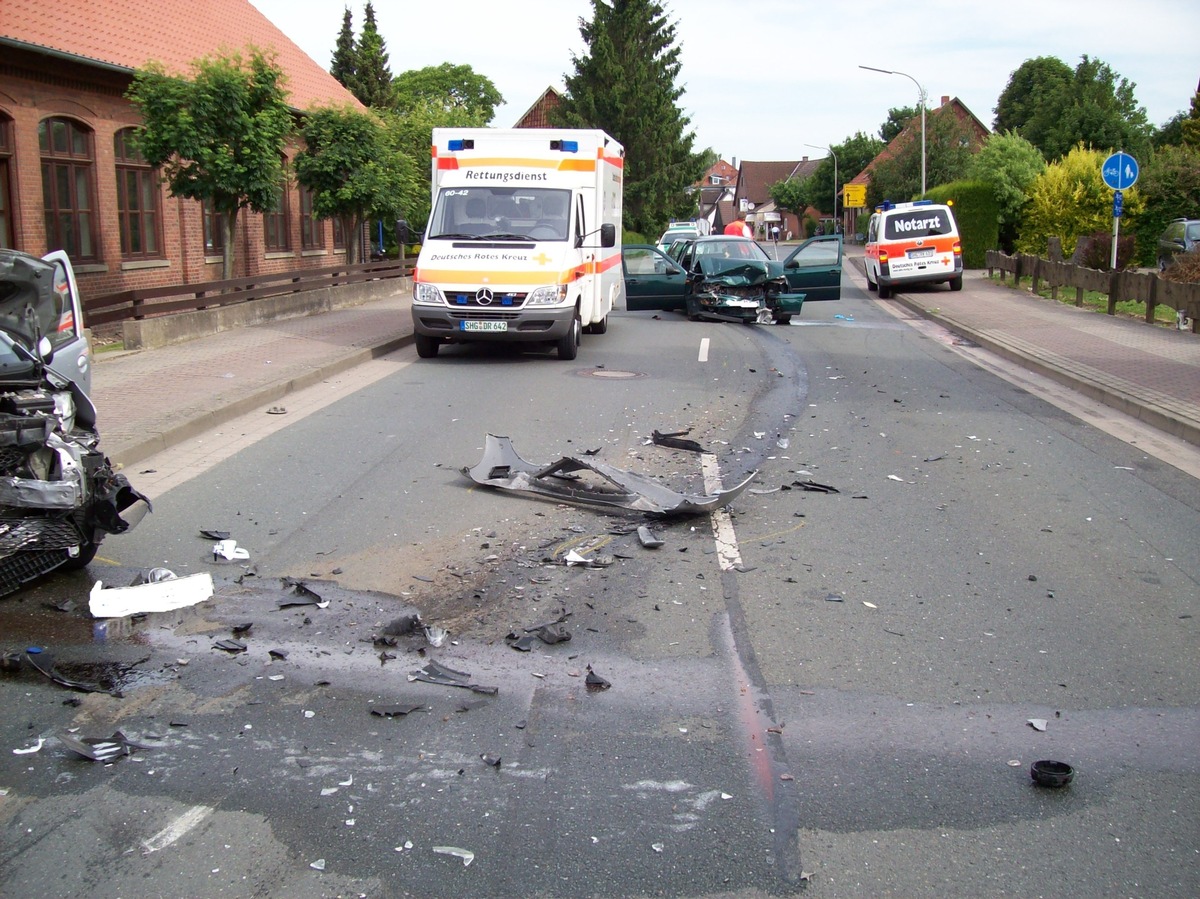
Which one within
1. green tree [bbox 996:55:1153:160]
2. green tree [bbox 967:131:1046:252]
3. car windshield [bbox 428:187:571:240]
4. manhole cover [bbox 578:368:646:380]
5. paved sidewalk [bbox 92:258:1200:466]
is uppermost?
green tree [bbox 996:55:1153:160]

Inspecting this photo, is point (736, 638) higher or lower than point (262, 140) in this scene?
lower

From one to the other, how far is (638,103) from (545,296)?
4262 centimetres

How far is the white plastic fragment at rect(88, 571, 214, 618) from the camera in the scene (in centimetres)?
546

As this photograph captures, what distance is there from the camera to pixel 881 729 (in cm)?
425

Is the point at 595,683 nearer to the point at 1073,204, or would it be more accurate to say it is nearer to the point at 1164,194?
the point at 1073,204

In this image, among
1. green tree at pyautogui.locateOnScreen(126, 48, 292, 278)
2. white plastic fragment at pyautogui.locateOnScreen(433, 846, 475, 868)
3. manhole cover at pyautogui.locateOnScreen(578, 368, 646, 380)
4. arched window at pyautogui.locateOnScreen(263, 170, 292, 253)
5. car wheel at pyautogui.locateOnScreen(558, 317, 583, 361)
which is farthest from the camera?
arched window at pyautogui.locateOnScreen(263, 170, 292, 253)

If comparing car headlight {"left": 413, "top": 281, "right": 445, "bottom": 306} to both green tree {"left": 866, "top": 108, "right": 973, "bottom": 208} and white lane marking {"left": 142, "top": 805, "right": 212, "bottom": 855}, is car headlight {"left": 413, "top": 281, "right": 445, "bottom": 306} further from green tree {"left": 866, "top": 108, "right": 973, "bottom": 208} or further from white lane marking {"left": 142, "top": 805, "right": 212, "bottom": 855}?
green tree {"left": 866, "top": 108, "right": 973, "bottom": 208}

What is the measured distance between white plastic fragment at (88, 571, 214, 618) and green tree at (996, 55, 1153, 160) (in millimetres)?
56328

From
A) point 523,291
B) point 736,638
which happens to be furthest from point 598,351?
point 736,638

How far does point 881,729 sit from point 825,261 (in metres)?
18.0

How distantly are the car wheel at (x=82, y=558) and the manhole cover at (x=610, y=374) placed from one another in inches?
336

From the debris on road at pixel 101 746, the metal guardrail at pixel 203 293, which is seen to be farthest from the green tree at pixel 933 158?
the debris on road at pixel 101 746

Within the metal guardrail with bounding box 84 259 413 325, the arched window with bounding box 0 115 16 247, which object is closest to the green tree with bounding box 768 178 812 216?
the metal guardrail with bounding box 84 259 413 325

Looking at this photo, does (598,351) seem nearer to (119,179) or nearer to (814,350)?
(814,350)
